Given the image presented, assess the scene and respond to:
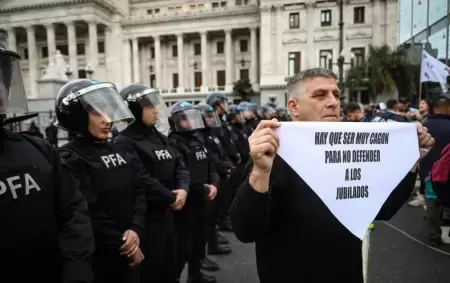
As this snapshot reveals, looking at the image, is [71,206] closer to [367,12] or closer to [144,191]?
[144,191]

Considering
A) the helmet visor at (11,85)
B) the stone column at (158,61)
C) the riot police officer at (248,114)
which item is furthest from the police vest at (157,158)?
the stone column at (158,61)

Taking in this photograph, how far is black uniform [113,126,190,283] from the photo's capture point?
2.99 metres

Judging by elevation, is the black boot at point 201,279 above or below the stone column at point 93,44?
below

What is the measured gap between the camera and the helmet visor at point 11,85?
1685mm

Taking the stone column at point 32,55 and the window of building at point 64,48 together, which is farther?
the window of building at point 64,48

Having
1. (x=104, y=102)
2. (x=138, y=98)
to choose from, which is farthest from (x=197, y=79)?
(x=104, y=102)

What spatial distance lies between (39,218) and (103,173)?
0.78 metres

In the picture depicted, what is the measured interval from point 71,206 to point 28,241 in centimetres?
28

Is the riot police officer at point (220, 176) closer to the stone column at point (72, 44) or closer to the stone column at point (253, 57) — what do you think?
the stone column at point (253, 57)

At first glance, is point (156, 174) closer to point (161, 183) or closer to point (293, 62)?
point (161, 183)

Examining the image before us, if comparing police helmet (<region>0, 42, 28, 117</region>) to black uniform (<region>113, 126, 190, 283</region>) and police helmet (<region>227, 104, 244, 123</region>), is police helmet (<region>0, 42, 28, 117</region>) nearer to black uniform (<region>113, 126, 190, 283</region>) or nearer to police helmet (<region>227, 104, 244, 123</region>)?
black uniform (<region>113, 126, 190, 283</region>)

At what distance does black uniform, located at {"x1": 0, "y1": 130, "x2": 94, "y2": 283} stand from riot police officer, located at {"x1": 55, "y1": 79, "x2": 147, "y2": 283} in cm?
48

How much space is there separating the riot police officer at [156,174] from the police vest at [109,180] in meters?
0.45

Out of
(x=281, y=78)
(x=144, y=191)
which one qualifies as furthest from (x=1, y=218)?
(x=281, y=78)
